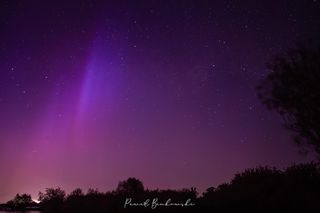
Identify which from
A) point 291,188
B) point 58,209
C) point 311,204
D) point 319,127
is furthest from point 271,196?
point 58,209

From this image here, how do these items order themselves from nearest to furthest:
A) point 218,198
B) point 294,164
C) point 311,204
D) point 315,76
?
point 311,204, point 218,198, point 315,76, point 294,164

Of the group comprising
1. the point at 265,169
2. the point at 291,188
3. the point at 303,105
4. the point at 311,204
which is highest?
the point at 303,105

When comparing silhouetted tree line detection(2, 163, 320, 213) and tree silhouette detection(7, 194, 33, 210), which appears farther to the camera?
tree silhouette detection(7, 194, 33, 210)

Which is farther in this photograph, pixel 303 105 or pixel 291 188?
pixel 303 105

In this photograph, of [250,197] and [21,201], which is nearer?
[250,197]

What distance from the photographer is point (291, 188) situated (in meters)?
18.5

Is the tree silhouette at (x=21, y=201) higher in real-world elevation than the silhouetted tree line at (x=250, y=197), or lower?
higher

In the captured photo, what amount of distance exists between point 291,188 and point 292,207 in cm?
235

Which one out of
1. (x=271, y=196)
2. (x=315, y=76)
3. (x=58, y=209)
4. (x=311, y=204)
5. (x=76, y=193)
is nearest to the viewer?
(x=311, y=204)

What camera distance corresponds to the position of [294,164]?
78.1ft

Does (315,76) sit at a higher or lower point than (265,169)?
higher

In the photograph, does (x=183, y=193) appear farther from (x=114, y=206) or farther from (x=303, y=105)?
(x=303, y=105)

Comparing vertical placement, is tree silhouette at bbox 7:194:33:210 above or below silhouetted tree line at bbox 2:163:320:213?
above

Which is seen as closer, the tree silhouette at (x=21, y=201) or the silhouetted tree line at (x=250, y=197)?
the silhouetted tree line at (x=250, y=197)
